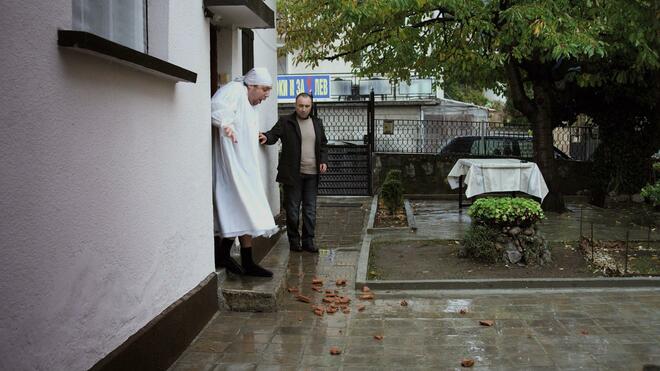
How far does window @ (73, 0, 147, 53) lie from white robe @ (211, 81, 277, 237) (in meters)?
1.42

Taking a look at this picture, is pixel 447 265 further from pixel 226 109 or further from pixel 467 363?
pixel 226 109

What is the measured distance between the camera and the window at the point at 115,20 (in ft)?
10.8

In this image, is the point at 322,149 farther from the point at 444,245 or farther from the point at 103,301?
the point at 103,301

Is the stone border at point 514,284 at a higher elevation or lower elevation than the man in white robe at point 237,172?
lower

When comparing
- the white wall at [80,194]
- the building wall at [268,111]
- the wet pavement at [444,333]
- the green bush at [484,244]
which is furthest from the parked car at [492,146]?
the white wall at [80,194]

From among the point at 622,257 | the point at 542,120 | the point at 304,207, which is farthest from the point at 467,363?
the point at 542,120

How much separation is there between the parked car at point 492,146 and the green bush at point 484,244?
28.1 feet

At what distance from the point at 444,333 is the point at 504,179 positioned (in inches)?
268

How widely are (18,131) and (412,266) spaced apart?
208 inches

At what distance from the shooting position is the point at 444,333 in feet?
16.1

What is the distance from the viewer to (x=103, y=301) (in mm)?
3268

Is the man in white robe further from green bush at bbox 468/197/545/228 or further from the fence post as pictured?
the fence post

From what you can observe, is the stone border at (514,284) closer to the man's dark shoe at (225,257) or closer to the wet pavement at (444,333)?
the wet pavement at (444,333)

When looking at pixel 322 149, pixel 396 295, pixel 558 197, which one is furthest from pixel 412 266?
pixel 558 197
